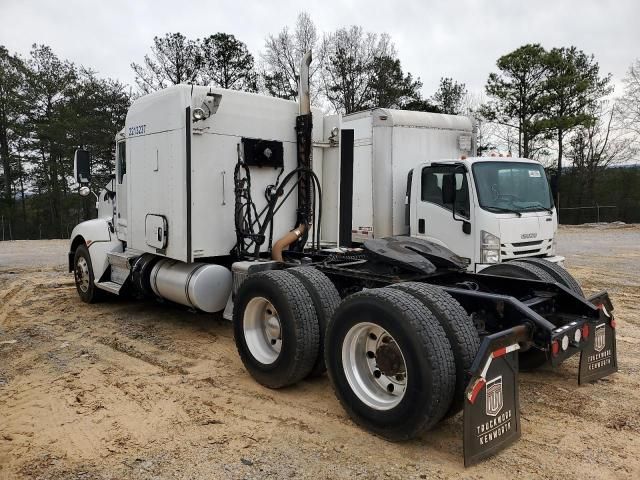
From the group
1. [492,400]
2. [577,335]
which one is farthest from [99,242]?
[577,335]

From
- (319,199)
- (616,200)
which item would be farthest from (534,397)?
(616,200)

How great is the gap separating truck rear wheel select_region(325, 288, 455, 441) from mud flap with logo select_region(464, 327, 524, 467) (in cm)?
23

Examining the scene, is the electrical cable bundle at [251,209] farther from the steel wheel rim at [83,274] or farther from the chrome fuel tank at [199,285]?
the steel wheel rim at [83,274]

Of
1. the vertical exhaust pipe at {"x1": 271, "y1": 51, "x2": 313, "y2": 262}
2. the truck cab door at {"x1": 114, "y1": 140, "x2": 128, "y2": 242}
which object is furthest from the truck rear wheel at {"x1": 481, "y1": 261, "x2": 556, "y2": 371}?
the truck cab door at {"x1": 114, "y1": 140, "x2": 128, "y2": 242}

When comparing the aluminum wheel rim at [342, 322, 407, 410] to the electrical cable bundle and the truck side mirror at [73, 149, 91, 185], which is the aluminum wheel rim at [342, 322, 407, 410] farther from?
the truck side mirror at [73, 149, 91, 185]

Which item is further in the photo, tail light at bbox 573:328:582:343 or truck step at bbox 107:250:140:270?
truck step at bbox 107:250:140:270

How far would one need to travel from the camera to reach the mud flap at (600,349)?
14.6 feet

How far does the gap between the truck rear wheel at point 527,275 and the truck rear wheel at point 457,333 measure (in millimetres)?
1707

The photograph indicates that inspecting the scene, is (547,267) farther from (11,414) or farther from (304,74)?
(11,414)

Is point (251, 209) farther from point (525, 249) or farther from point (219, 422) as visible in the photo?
point (525, 249)

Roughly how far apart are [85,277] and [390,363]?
6.42m

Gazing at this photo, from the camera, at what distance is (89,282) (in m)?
8.45

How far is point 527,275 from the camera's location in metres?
5.17

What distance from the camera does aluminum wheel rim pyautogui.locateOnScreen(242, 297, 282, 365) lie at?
16.4ft
